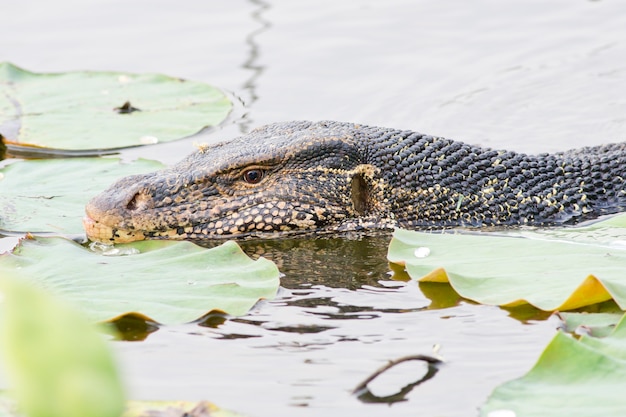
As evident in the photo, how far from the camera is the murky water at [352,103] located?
448 centimetres

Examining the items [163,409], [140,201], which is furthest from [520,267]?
[140,201]

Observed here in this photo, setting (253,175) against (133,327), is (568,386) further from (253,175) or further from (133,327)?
(253,175)

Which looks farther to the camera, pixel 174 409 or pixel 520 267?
pixel 520 267

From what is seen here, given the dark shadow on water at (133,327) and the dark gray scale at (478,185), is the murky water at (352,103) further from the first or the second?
the dark gray scale at (478,185)

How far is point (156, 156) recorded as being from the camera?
8.45 metres

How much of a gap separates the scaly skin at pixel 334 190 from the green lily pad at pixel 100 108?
6.60ft

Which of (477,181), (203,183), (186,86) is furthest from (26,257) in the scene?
(186,86)

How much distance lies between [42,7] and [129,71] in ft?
7.72

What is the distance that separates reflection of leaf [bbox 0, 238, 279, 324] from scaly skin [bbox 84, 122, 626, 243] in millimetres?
778

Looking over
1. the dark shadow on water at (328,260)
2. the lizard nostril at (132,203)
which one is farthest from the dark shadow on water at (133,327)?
the lizard nostril at (132,203)

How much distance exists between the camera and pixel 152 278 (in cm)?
526

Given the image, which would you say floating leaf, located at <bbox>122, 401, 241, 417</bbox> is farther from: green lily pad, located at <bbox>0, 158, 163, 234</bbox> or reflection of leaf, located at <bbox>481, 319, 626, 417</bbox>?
green lily pad, located at <bbox>0, 158, 163, 234</bbox>

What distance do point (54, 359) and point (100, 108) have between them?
7.80 m

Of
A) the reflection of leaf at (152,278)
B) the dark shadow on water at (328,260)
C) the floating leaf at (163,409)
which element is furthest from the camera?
the dark shadow on water at (328,260)
